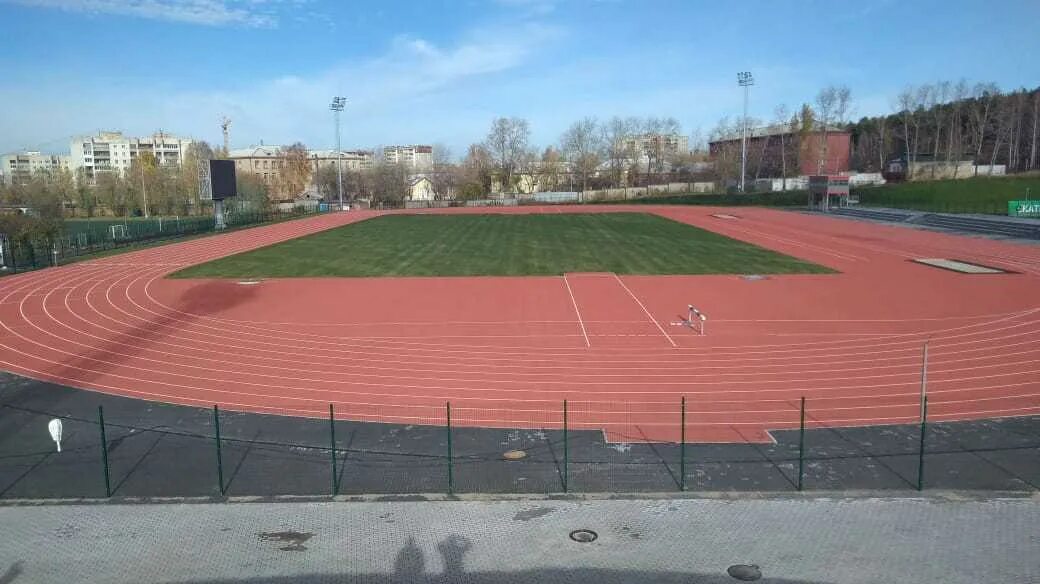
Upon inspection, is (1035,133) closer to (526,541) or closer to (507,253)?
(507,253)

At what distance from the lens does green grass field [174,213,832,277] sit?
3759 centimetres

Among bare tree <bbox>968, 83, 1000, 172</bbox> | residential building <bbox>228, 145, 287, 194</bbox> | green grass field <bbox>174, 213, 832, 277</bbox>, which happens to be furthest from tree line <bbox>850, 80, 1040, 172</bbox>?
residential building <bbox>228, 145, 287, 194</bbox>

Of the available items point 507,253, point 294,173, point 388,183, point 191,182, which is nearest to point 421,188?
point 388,183

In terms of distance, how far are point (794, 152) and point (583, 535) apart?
358 ft

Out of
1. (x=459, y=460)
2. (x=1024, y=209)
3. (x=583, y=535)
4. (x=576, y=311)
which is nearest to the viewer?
(x=583, y=535)

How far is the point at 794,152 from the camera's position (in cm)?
10881

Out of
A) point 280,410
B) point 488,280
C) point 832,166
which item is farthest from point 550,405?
point 832,166

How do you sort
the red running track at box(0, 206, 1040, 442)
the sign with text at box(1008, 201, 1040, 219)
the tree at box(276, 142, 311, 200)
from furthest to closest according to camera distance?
the tree at box(276, 142, 311, 200) < the sign with text at box(1008, 201, 1040, 219) < the red running track at box(0, 206, 1040, 442)

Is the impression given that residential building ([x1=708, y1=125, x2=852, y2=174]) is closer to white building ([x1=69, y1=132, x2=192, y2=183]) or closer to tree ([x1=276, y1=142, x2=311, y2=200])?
tree ([x1=276, y1=142, x2=311, y2=200])

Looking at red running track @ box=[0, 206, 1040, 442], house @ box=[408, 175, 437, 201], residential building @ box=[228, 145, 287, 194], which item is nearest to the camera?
red running track @ box=[0, 206, 1040, 442]

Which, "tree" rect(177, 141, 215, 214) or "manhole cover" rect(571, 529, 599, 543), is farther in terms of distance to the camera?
"tree" rect(177, 141, 215, 214)

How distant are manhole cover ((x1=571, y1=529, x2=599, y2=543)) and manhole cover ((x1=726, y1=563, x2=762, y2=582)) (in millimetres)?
1912

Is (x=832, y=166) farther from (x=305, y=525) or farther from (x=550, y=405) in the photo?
(x=305, y=525)

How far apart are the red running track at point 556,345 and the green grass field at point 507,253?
9.44 ft
